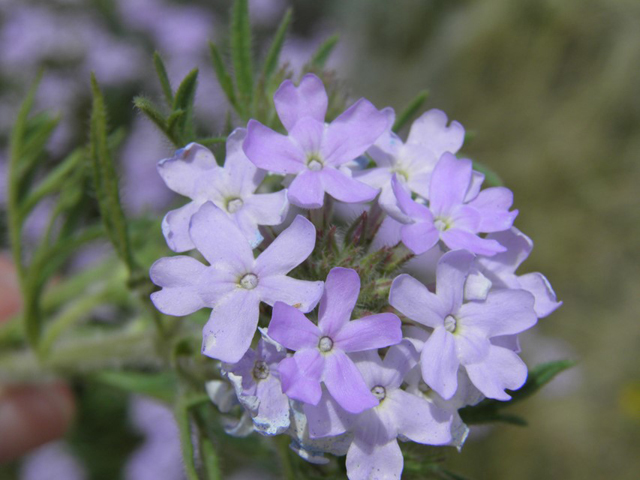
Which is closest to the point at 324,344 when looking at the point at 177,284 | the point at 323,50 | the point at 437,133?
the point at 177,284

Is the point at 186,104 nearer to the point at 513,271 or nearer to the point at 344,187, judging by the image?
the point at 344,187

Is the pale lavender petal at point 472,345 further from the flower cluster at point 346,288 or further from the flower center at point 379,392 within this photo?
the flower center at point 379,392

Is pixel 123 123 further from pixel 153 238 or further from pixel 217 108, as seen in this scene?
pixel 153 238

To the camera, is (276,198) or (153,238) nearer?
(276,198)

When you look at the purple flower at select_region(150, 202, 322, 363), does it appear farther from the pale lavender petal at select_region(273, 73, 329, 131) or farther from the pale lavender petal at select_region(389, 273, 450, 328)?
the pale lavender petal at select_region(273, 73, 329, 131)

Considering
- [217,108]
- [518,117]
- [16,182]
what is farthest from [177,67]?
[518,117]

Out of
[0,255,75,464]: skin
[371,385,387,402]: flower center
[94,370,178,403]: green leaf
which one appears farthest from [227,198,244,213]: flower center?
[0,255,75,464]: skin

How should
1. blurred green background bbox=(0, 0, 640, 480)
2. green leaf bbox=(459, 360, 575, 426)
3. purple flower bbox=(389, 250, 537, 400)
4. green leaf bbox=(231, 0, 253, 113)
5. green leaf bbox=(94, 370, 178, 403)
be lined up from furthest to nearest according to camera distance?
blurred green background bbox=(0, 0, 640, 480) → green leaf bbox=(94, 370, 178, 403) → green leaf bbox=(231, 0, 253, 113) → green leaf bbox=(459, 360, 575, 426) → purple flower bbox=(389, 250, 537, 400)
